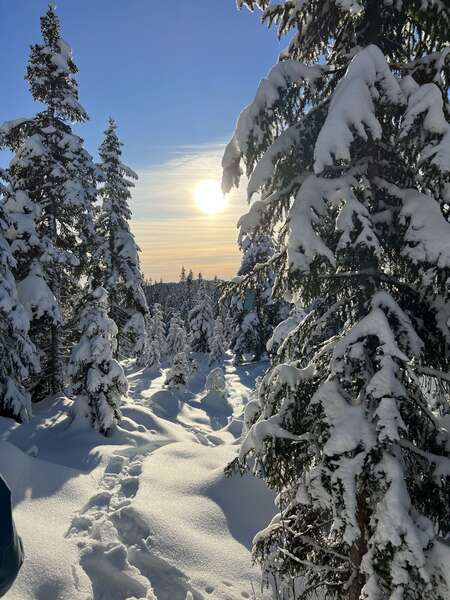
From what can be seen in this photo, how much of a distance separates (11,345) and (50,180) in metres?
6.87

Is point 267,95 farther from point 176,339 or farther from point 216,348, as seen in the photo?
point 176,339

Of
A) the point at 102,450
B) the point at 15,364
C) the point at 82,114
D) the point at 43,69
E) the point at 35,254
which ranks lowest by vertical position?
the point at 102,450

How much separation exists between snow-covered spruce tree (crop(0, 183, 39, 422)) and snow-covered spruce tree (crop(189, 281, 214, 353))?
41.1 m

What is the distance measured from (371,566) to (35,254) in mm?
14589

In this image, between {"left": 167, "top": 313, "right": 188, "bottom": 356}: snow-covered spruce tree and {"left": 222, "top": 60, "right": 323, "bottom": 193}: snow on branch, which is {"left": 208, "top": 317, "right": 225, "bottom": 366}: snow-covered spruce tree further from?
{"left": 222, "top": 60, "right": 323, "bottom": 193}: snow on branch

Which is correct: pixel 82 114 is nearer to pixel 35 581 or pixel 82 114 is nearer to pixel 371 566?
pixel 35 581

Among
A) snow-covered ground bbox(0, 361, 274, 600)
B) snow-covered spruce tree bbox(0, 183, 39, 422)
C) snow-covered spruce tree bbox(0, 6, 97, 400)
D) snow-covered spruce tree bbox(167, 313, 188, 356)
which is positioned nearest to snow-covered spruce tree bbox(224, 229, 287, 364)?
snow-covered spruce tree bbox(167, 313, 188, 356)

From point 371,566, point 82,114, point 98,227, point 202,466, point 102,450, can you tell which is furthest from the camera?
point 98,227

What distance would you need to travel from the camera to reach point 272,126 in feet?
15.3

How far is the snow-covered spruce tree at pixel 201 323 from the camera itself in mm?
54344

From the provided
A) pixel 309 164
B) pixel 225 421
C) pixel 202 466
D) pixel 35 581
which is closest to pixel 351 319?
pixel 309 164

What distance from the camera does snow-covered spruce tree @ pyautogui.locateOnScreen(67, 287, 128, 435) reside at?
47.3 feet

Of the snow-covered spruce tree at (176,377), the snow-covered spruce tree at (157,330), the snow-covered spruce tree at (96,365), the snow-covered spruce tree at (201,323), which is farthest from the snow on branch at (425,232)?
the snow-covered spruce tree at (157,330)

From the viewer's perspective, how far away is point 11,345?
1269 centimetres
